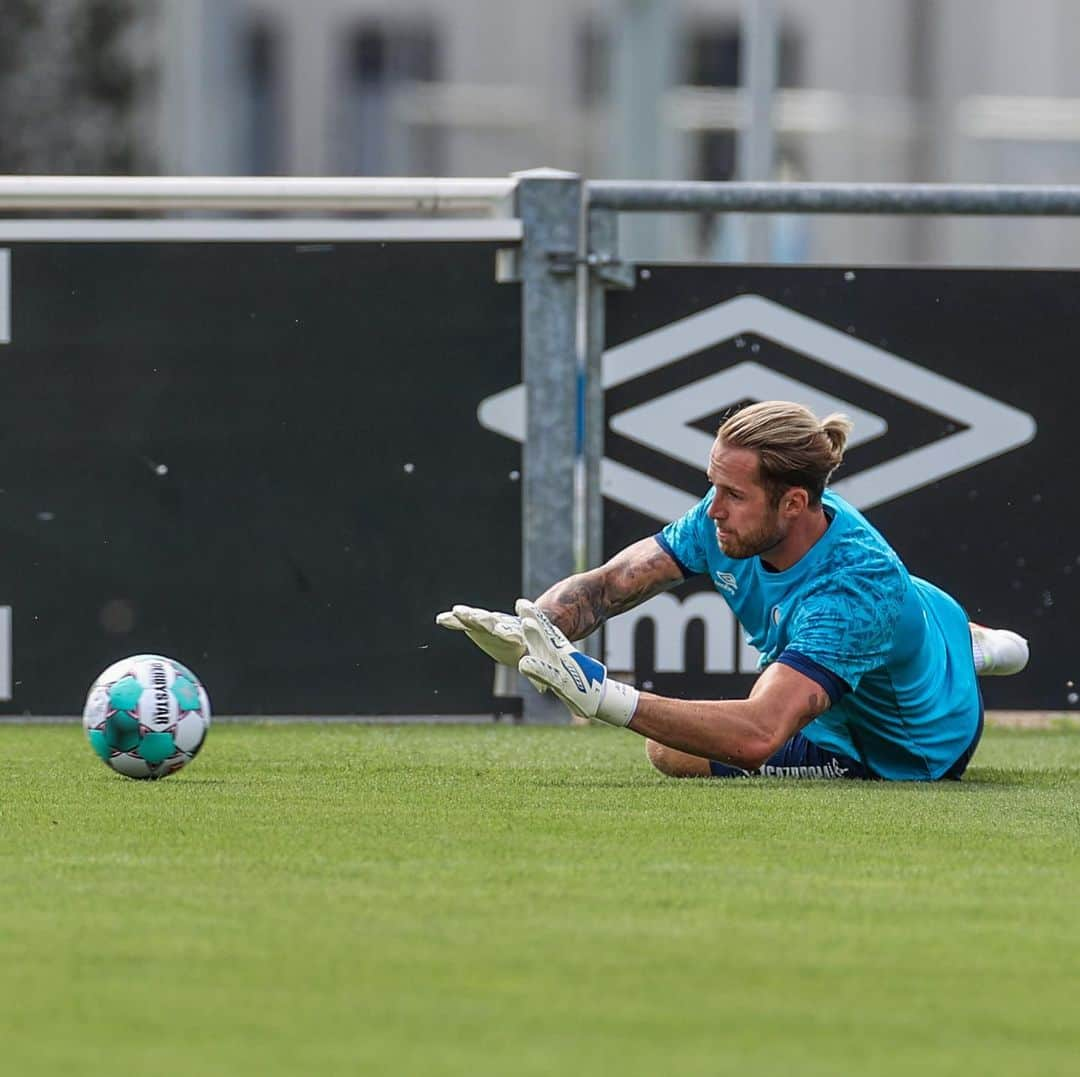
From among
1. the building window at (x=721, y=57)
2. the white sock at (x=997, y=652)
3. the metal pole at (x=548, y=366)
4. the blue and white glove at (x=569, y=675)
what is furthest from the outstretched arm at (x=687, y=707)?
the building window at (x=721, y=57)

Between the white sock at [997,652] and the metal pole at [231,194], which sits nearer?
the white sock at [997,652]

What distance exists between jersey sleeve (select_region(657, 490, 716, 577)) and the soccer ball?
162 cm

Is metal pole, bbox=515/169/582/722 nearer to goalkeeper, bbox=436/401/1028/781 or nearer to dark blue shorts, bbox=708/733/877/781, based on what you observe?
goalkeeper, bbox=436/401/1028/781

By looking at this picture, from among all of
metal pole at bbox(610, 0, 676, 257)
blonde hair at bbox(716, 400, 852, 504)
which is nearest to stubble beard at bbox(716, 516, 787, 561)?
blonde hair at bbox(716, 400, 852, 504)

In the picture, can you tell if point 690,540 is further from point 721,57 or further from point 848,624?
point 721,57

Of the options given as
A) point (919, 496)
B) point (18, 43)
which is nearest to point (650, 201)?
point (919, 496)

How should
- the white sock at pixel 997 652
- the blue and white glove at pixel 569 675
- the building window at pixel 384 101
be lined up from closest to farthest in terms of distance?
the blue and white glove at pixel 569 675, the white sock at pixel 997 652, the building window at pixel 384 101

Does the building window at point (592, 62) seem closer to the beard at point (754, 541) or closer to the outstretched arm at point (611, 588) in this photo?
the outstretched arm at point (611, 588)

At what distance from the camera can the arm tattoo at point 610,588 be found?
7867 millimetres

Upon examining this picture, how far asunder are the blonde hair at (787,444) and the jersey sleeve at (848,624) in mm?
279

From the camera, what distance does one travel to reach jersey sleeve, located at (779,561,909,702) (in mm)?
6992

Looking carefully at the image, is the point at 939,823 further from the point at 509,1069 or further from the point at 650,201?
the point at 650,201

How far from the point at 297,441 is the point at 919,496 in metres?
2.49

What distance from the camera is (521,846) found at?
5.91 metres
